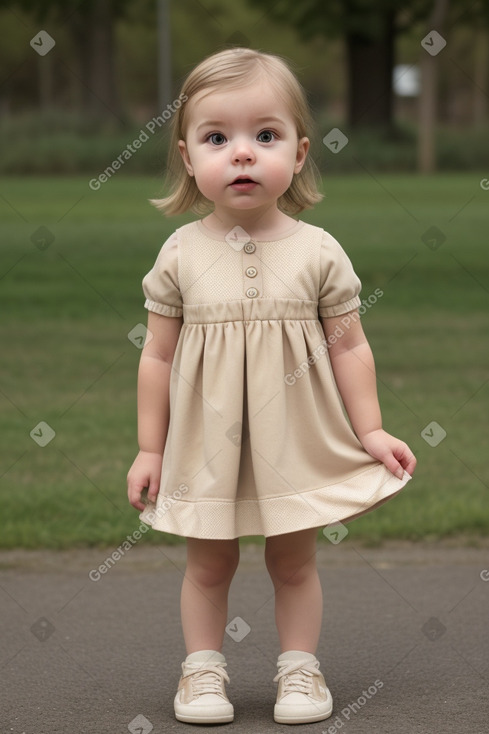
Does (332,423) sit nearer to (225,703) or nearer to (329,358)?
(329,358)

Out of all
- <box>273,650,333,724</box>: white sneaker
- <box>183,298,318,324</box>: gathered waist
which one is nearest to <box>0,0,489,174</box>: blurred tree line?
<box>183,298,318,324</box>: gathered waist

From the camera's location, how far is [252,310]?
2943 mm

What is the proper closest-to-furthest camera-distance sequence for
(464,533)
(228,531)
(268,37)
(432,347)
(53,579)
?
(228,531) → (53,579) → (464,533) → (432,347) → (268,37)

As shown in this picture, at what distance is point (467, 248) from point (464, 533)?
10027 mm

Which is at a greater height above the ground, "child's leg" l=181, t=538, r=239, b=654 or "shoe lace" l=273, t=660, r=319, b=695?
"child's leg" l=181, t=538, r=239, b=654

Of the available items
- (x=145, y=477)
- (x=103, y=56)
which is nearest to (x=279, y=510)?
(x=145, y=477)

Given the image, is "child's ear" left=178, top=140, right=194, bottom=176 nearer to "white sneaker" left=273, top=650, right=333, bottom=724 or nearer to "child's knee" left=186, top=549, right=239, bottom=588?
"child's knee" left=186, top=549, right=239, bottom=588

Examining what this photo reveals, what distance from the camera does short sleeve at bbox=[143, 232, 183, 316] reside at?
9.91 feet

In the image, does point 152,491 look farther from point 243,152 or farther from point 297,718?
point 243,152

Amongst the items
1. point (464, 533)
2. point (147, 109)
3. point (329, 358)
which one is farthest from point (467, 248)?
point (147, 109)

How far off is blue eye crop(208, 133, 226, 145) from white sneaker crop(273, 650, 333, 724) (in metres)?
1.21

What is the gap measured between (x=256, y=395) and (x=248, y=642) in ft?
3.15

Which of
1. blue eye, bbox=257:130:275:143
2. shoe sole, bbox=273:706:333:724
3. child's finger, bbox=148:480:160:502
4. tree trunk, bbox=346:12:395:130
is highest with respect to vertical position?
tree trunk, bbox=346:12:395:130

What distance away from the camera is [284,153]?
9.55ft
